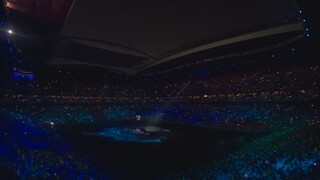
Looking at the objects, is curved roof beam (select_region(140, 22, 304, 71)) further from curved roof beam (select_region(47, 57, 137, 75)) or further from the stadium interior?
curved roof beam (select_region(47, 57, 137, 75))

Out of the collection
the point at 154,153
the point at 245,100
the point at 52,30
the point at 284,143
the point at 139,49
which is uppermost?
the point at 52,30

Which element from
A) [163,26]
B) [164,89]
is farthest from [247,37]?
[164,89]

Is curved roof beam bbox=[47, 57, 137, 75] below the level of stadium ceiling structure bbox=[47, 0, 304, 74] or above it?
below

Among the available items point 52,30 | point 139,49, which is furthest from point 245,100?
point 52,30

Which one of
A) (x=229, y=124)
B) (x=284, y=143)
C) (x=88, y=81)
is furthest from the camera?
(x=88, y=81)

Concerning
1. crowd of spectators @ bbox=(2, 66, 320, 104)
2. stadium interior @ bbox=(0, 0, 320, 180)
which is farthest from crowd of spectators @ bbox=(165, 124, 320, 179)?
crowd of spectators @ bbox=(2, 66, 320, 104)

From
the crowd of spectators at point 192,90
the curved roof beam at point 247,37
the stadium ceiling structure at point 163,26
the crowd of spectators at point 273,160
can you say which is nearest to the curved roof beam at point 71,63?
the stadium ceiling structure at point 163,26

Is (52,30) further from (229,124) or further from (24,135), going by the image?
(229,124)

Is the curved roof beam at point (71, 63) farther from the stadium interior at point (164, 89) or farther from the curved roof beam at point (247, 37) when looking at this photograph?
the curved roof beam at point (247, 37)
